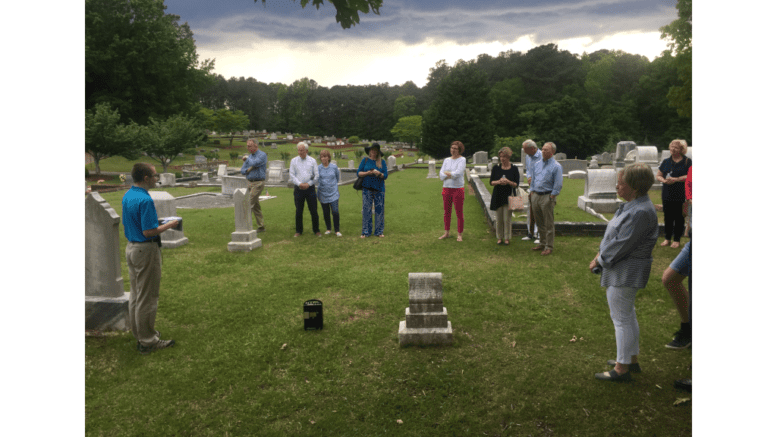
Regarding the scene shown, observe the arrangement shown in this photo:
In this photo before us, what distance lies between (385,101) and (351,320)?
236 ft

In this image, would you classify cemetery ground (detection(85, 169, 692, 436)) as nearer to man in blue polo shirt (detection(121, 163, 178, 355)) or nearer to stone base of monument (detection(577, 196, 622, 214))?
man in blue polo shirt (detection(121, 163, 178, 355))

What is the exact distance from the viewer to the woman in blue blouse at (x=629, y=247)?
3.66m

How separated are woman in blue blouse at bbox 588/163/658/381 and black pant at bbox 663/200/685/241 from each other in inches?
219

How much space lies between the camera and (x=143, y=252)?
15.0ft

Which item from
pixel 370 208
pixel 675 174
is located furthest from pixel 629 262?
pixel 370 208

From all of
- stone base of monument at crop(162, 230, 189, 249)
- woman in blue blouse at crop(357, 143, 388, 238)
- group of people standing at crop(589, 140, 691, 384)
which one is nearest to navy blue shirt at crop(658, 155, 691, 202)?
group of people standing at crop(589, 140, 691, 384)

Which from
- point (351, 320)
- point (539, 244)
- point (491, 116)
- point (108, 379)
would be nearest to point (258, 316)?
point (351, 320)

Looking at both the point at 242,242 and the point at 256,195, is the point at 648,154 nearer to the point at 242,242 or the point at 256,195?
the point at 256,195

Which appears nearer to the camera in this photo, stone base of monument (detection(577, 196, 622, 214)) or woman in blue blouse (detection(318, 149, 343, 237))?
woman in blue blouse (detection(318, 149, 343, 237))

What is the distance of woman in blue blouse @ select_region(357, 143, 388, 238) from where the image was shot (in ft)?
31.9

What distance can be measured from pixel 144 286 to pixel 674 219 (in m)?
8.72

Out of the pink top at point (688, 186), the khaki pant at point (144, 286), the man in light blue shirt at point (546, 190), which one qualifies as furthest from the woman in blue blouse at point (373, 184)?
the pink top at point (688, 186)

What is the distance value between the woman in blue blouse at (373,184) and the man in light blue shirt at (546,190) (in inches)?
124

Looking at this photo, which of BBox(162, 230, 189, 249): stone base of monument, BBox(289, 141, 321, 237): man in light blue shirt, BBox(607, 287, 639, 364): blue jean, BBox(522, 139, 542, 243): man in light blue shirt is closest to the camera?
BBox(607, 287, 639, 364): blue jean
